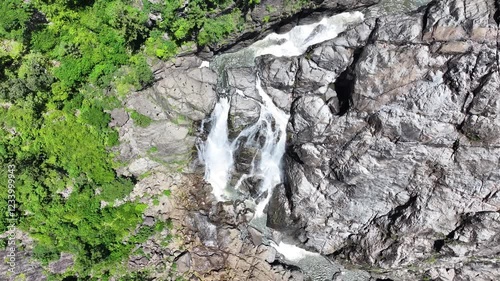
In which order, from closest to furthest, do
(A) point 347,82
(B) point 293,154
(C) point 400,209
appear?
1. (A) point 347,82
2. (C) point 400,209
3. (B) point 293,154

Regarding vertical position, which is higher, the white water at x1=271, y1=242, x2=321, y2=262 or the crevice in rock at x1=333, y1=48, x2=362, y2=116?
the crevice in rock at x1=333, y1=48, x2=362, y2=116

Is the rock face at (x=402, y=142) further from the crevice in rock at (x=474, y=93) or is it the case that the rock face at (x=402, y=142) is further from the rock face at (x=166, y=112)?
the rock face at (x=166, y=112)

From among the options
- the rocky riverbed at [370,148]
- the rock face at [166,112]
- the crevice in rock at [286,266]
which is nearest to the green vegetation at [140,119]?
the rock face at [166,112]

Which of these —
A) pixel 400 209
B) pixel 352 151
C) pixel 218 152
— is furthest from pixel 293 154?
pixel 400 209

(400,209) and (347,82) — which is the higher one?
(347,82)

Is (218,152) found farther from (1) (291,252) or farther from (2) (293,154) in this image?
(1) (291,252)

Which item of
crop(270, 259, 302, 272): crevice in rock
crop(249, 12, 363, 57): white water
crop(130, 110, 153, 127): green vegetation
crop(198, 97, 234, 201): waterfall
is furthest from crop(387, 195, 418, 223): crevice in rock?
crop(130, 110, 153, 127): green vegetation

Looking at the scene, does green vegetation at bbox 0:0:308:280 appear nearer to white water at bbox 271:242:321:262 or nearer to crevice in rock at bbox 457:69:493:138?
white water at bbox 271:242:321:262
